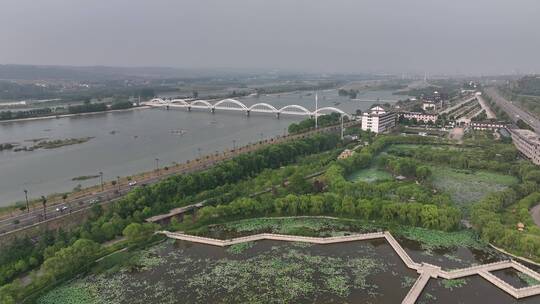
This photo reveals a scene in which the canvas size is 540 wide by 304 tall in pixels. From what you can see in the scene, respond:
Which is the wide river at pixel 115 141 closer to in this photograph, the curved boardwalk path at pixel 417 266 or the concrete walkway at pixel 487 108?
the curved boardwalk path at pixel 417 266

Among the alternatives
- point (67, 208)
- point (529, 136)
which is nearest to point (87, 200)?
point (67, 208)

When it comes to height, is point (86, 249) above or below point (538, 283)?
above

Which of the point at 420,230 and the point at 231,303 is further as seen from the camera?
the point at 420,230

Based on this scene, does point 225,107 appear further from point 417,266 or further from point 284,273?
point 417,266

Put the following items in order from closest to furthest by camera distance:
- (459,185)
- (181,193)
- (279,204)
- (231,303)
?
(231,303), (279,204), (181,193), (459,185)

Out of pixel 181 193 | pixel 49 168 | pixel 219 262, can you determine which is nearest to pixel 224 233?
pixel 219 262

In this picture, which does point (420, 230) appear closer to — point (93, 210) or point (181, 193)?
point (181, 193)
